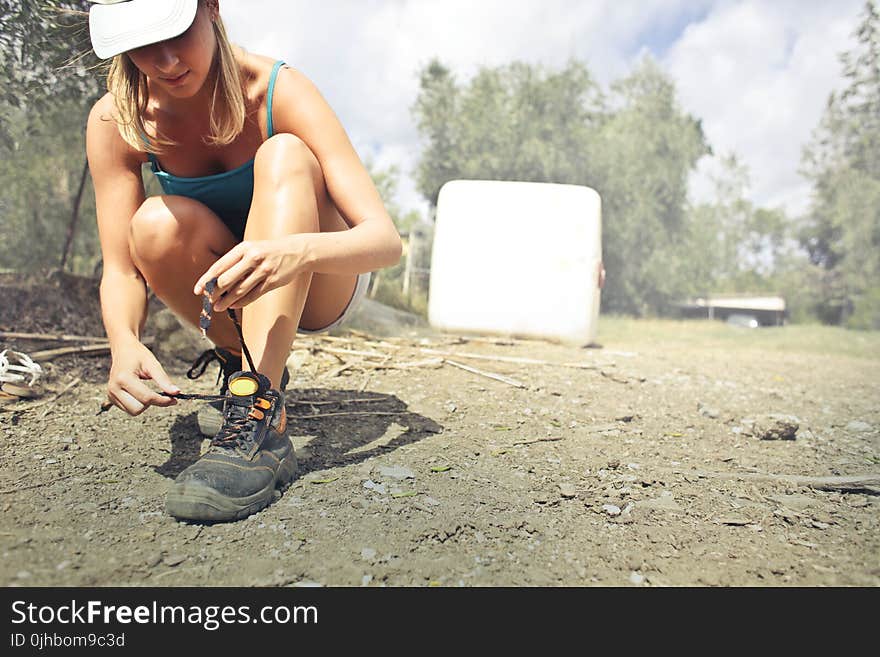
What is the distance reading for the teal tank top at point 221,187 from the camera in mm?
1659

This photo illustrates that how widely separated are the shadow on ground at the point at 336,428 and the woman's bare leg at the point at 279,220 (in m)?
0.36

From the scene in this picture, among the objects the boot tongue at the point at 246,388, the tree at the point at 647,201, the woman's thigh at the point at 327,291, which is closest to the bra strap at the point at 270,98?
the woman's thigh at the point at 327,291

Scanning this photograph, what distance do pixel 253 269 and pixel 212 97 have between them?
0.54 m

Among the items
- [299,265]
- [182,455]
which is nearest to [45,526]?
[182,455]

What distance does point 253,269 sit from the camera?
4.03 feet

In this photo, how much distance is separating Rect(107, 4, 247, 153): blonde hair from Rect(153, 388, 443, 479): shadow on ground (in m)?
0.83

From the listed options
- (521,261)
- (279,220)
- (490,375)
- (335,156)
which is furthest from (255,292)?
(521,261)

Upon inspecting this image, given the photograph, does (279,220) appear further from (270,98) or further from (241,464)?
(241,464)

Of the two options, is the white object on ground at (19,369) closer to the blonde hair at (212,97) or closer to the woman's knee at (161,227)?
the woman's knee at (161,227)

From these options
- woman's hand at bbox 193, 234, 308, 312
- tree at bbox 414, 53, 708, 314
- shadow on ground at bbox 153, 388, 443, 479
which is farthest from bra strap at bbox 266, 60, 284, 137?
tree at bbox 414, 53, 708, 314

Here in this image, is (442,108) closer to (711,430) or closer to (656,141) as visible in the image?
(656,141)

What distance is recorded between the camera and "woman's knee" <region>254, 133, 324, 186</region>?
1.46 m

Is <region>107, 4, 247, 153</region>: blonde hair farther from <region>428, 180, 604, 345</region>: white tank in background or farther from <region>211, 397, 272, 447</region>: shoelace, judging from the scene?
<region>428, 180, 604, 345</region>: white tank in background
